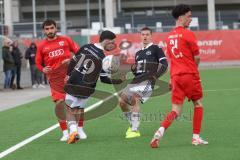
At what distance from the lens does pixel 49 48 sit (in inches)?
434

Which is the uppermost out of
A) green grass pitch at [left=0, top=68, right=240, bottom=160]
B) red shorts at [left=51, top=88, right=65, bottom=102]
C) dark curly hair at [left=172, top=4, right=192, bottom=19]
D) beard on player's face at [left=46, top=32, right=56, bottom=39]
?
dark curly hair at [left=172, top=4, right=192, bottom=19]

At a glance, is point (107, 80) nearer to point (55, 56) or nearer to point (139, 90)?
point (139, 90)

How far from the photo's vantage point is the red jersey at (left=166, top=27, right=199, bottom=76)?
9.50m

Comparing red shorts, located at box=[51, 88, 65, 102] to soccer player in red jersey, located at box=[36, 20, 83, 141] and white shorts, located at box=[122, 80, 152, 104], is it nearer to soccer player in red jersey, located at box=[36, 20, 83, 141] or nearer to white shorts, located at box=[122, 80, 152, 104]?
soccer player in red jersey, located at box=[36, 20, 83, 141]

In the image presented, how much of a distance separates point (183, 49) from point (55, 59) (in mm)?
2510

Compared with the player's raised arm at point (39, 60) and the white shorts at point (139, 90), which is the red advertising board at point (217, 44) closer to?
the white shorts at point (139, 90)

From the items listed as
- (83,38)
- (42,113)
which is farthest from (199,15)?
(42,113)

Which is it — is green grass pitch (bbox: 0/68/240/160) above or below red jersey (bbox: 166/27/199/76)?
below

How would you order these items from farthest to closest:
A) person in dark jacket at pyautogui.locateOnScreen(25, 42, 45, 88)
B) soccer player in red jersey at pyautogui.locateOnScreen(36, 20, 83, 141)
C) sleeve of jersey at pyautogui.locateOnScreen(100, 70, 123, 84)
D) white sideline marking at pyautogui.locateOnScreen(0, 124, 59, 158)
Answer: person in dark jacket at pyautogui.locateOnScreen(25, 42, 45, 88), soccer player in red jersey at pyautogui.locateOnScreen(36, 20, 83, 141), sleeve of jersey at pyautogui.locateOnScreen(100, 70, 123, 84), white sideline marking at pyautogui.locateOnScreen(0, 124, 59, 158)

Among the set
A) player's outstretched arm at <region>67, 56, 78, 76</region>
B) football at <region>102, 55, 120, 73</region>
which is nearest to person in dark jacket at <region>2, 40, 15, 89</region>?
football at <region>102, 55, 120, 73</region>

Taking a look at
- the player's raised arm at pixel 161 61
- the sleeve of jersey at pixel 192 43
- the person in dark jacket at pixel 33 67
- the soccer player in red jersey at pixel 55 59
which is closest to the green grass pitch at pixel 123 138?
the soccer player in red jersey at pixel 55 59

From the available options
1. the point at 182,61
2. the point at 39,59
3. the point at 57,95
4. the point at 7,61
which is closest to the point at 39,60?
the point at 39,59

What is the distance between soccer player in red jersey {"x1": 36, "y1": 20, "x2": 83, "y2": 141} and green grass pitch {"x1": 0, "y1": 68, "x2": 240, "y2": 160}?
0.83 meters

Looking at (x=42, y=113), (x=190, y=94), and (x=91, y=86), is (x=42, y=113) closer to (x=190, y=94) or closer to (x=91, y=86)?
(x=91, y=86)
